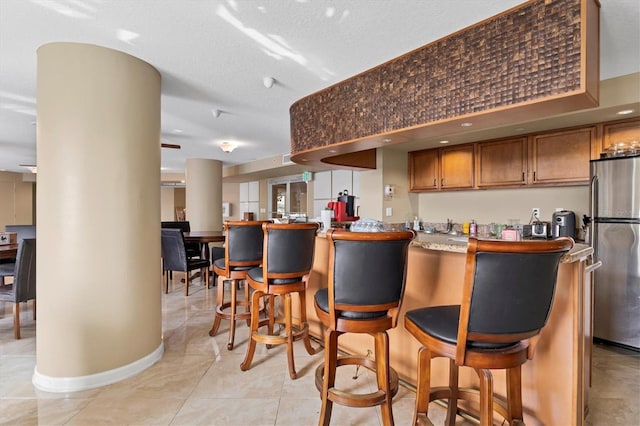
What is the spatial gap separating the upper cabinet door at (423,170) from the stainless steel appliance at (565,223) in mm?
1501

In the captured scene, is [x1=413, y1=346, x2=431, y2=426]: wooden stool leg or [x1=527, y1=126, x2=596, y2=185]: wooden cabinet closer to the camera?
[x1=413, y1=346, x2=431, y2=426]: wooden stool leg

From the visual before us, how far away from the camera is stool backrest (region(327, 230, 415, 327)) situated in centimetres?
155

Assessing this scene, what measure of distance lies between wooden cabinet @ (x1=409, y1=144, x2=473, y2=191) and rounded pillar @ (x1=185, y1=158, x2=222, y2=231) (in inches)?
179

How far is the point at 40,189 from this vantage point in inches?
84.3

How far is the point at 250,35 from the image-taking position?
2076mm

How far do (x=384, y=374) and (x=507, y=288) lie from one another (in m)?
0.80

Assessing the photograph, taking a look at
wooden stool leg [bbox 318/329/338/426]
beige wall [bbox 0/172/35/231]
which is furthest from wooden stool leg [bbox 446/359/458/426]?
beige wall [bbox 0/172/35/231]

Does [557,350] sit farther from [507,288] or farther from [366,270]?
[366,270]

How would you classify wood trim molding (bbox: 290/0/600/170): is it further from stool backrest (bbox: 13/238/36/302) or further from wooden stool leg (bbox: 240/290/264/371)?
stool backrest (bbox: 13/238/36/302)

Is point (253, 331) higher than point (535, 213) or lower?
lower

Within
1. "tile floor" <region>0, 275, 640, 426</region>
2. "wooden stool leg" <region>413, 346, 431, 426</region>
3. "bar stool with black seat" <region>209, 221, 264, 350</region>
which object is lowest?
"tile floor" <region>0, 275, 640, 426</region>

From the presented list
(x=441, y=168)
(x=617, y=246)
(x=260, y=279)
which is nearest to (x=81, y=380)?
(x=260, y=279)

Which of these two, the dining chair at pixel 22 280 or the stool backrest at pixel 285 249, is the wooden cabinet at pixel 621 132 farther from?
the dining chair at pixel 22 280

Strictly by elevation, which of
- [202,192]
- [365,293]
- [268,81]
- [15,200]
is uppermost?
[268,81]
